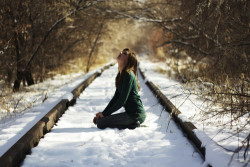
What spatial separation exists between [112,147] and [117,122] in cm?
91

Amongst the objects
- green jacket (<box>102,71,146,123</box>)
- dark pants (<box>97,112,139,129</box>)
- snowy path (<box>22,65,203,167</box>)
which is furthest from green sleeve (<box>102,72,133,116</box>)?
snowy path (<box>22,65,203,167</box>)

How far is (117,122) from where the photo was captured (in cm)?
442

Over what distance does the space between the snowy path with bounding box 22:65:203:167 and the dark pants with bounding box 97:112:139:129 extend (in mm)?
102

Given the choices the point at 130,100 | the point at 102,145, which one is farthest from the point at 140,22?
the point at 102,145

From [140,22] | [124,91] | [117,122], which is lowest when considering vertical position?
[117,122]

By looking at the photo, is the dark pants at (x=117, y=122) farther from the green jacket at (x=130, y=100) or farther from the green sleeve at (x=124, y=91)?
the green sleeve at (x=124, y=91)

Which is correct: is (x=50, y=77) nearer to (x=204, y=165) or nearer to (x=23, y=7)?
(x=23, y=7)

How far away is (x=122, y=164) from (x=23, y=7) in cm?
728

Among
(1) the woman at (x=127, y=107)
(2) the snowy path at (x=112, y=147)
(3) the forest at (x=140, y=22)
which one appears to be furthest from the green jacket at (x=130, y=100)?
(3) the forest at (x=140, y=22)

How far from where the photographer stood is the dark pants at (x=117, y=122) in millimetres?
4402

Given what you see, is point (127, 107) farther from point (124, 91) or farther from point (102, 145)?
point (102, 145)

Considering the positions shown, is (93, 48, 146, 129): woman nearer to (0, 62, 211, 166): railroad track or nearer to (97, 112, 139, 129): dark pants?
(97, 112, 139, 129): dark pants

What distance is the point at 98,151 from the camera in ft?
11.1

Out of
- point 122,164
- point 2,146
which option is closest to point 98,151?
point 122,164
